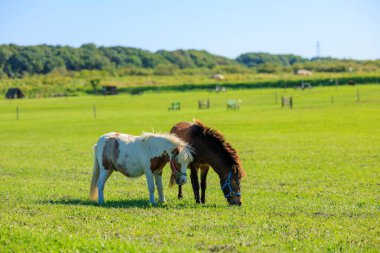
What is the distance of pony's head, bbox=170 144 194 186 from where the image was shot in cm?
1195

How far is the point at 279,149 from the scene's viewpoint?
27422mm

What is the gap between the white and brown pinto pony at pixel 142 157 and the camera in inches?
477

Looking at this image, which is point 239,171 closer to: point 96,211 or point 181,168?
point 181,168

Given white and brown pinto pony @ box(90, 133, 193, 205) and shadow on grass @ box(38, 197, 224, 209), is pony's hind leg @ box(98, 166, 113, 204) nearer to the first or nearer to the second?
white and brown pinto pony @ box(90, 133, 193, 205)

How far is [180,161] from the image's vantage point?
12.0 meters

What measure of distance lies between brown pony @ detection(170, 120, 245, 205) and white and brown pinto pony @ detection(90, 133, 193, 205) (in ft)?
1.79

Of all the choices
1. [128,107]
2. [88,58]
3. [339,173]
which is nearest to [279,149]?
[339,173]

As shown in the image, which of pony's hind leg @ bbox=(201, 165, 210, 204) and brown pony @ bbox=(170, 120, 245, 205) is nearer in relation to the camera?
brown pony @ bbox=(170, 120, 245, 205)

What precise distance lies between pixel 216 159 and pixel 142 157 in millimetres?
1668

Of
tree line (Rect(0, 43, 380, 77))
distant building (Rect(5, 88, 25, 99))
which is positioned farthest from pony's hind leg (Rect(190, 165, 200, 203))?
tree line (Rect(0, 43, 380, 77))

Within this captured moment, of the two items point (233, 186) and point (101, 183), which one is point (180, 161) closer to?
point (233, 186)

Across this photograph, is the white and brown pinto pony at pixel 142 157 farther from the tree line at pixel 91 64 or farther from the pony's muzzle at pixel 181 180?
the tree line at pixel 91 64

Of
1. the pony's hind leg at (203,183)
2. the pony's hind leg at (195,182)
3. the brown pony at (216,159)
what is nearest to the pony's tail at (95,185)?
the brown pony at (216,159)

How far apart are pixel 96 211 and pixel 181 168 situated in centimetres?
202
